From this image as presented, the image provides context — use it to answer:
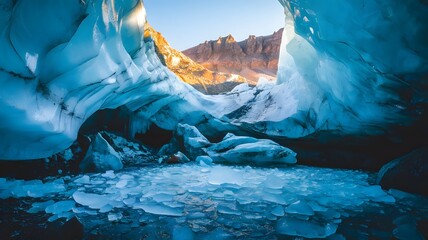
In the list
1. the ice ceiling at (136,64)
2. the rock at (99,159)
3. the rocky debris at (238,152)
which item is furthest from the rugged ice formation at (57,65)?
the rocky debris at (238,152)

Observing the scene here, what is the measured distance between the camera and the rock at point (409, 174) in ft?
7.95

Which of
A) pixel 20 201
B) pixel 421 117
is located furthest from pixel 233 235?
pixel 421 117

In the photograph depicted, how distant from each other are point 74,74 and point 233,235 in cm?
264

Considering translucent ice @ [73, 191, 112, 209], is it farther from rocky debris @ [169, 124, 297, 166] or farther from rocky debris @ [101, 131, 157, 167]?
rocky debris @ [101, 131, 157, 167]

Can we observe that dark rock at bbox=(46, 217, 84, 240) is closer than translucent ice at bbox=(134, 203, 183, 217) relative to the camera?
Yes

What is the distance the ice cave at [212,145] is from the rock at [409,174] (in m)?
0.01

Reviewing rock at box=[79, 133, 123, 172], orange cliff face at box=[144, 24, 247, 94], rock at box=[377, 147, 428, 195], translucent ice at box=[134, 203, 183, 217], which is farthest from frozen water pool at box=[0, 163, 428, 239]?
orange cliff face at box=[144, 24, 247, 94]

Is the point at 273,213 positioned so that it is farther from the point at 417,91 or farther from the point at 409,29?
the point at 417,91

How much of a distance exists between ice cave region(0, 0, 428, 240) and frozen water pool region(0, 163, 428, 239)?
0.01 m

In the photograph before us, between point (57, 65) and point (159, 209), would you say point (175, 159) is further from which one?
point (159, 209)

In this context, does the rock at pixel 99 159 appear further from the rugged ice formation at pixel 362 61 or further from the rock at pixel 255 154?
the rugged ice formation at pixel 362 61

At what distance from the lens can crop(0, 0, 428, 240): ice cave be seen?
5.35 ft

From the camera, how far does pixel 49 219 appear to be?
1.58 metres

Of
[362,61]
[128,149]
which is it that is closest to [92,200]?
[362,61]
